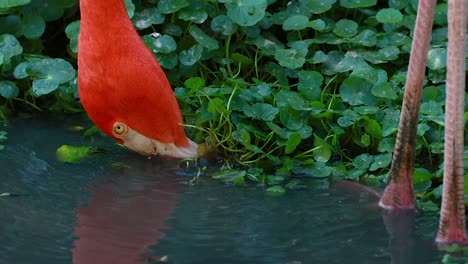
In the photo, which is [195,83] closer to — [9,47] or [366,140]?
[366,140]

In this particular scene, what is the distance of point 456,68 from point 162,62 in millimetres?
1878

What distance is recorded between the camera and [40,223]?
3279mm

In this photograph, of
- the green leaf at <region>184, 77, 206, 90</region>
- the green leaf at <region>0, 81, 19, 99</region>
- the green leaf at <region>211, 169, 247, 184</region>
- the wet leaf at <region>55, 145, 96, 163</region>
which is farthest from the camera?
the green leaf at <region>0, 81, 19, 99</region>

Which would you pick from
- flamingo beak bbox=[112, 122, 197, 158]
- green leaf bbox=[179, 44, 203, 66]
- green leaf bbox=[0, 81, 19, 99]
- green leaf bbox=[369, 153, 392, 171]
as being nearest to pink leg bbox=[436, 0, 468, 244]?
green leaf bbox=[369, 153, 392, 171]

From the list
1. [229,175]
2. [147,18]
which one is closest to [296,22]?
[147,18]

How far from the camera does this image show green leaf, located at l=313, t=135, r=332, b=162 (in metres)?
3.81

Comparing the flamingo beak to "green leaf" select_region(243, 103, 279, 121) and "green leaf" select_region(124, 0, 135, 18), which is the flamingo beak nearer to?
"green leaf" select_region(243, 103, 279, 121)

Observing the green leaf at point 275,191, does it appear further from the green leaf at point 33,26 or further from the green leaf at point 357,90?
the green leaf at point 33,26

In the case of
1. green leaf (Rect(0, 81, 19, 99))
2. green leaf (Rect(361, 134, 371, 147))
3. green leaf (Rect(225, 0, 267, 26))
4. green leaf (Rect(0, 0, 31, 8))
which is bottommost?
green leaf (Rect(361, 134, 371, 147))

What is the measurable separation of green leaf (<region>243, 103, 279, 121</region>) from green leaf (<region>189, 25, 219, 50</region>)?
485 millimetres

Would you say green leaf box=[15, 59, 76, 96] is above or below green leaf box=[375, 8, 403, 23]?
below

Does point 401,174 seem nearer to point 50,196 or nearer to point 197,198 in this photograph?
point 197,198

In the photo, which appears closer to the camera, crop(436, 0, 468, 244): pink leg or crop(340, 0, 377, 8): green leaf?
crop(436, 0, 468, 244): pink leg

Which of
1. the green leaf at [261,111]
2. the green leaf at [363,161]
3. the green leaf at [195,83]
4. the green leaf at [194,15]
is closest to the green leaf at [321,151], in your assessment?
the green leaf at [363,161]
